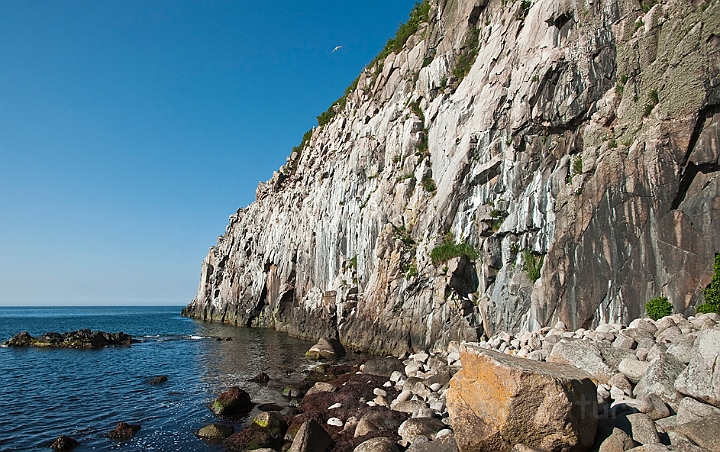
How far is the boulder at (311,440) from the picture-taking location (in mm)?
12828

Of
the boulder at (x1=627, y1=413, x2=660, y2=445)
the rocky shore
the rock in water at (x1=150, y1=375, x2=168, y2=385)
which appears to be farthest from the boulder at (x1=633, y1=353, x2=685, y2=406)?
the rock in water at (x1=150, y1=375, x2=168, y2=385)

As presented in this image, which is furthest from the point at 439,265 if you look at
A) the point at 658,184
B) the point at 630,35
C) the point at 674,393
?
the point at 674,393

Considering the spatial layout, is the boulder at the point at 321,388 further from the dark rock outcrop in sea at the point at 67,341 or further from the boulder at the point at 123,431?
the dark rock outcrop in sea at the point at 67,341

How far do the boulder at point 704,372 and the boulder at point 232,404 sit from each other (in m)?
15.7

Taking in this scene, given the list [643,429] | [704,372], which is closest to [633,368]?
[704,372]

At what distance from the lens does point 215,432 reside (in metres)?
15.6

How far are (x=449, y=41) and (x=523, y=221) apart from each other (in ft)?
70.2

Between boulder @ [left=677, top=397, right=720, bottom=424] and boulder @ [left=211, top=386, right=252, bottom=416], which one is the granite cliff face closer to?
boulder @ [left=677, top=397, right=720, bottom=424]

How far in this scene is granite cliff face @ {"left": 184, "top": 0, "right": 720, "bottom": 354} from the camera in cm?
1825

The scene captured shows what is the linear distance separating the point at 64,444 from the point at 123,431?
5.98 ft

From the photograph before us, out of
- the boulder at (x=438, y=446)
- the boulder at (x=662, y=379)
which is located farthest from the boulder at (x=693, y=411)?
the boulder at (x=438, y=446)

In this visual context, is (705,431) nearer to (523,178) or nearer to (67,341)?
(523,178)

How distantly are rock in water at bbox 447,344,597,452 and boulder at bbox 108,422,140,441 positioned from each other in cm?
1276

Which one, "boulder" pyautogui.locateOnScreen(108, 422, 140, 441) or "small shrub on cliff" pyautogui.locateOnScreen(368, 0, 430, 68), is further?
"small shrub on cliff" pyautogui.locateOnScreen(368, 0, 430, 68)
